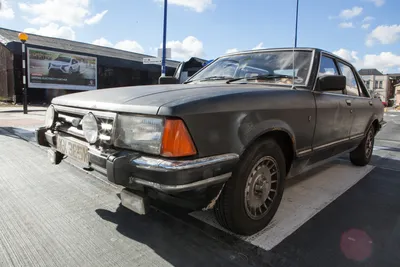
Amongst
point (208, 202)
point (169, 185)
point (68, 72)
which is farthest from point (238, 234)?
point (68, 72)

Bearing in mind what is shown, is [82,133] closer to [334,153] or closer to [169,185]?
[169,185]

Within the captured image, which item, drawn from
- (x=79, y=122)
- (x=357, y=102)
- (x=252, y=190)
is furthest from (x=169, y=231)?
(x=357, y=102)

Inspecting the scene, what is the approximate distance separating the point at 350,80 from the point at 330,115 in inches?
46.8

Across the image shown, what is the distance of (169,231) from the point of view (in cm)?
227

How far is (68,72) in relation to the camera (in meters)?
19.9

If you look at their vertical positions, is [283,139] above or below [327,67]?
below

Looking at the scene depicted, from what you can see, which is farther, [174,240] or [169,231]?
[169,231]

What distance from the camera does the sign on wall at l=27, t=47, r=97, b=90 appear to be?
1820 cm

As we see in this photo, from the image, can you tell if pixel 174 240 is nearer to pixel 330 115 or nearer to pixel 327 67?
pixel 330 115

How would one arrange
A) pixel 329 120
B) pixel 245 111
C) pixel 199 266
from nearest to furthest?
pixel 199 266 → pixel 245 111 → pixel 329 120

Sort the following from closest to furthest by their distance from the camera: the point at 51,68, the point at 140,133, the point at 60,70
→ 1. the point at 140,133
2. the point at 51,68
3. the point at 60,70

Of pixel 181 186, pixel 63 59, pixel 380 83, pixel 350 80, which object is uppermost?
pixel 380 83

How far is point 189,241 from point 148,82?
24.8 meters

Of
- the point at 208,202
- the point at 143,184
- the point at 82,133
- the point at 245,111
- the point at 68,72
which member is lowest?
the point at 208,202
